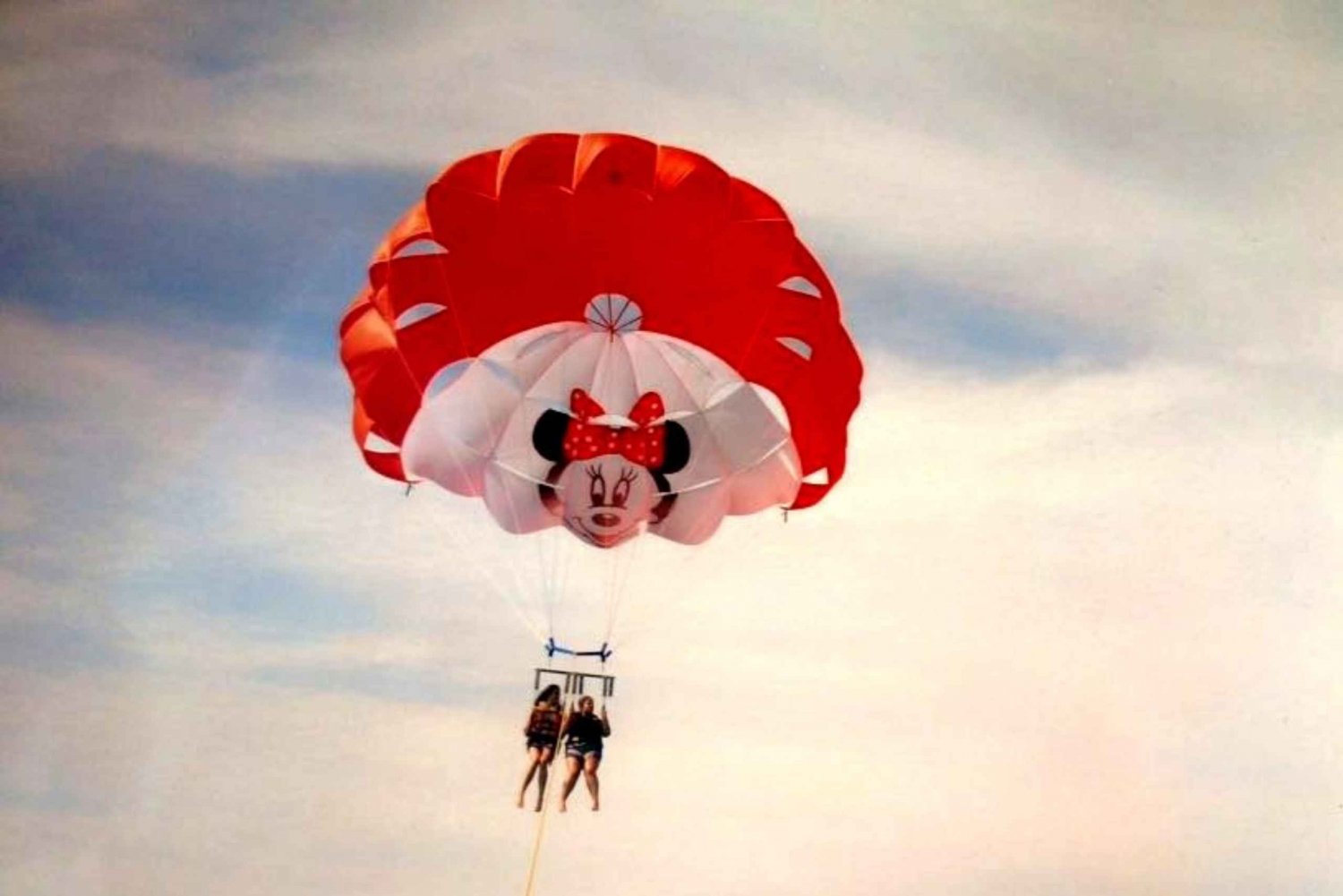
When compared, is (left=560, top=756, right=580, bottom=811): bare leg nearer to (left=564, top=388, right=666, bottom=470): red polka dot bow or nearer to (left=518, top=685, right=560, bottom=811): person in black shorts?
(left=518, top=685, right=560, bottom=811): person in black shorts

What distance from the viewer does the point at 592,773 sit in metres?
11.8

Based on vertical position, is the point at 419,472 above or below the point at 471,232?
below

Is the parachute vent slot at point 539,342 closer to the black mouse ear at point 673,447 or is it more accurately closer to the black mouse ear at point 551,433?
the black mouse ear at point 551,433

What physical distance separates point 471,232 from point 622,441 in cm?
190

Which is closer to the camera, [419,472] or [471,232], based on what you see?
[471,232]

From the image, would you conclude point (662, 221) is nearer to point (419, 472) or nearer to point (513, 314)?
point (513, 314)

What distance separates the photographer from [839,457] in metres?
12.8

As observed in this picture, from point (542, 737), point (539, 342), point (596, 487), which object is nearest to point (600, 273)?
point (539, 342)

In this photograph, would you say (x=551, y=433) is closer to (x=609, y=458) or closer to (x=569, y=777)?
(x=609, y=458)

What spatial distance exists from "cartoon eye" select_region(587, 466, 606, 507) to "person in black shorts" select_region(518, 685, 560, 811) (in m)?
1.53

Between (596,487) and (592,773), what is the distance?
2161 millimetres

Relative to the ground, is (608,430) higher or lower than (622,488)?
higher

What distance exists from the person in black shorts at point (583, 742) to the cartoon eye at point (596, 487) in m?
1.62

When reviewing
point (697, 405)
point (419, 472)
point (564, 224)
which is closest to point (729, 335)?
point (697, 405)
